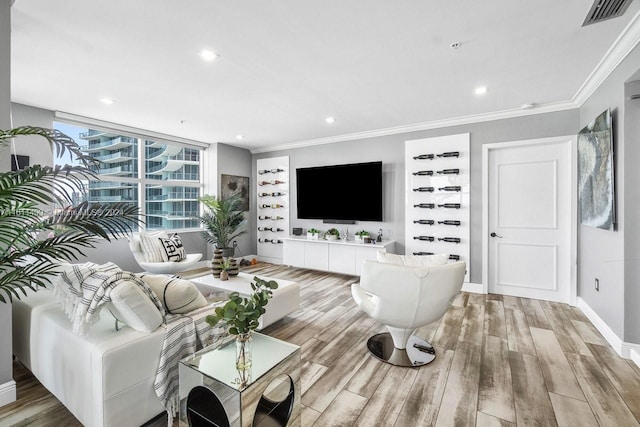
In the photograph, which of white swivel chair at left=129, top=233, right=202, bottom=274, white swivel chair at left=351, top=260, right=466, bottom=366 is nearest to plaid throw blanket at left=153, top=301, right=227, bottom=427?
white swivel chair at left=351, top=260, right=466, bottom=366

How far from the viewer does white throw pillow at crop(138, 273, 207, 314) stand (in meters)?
1.84

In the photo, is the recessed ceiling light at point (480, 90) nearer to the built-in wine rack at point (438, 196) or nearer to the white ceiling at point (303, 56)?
the white ceiling at point (303, 56)

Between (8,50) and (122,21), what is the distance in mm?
690

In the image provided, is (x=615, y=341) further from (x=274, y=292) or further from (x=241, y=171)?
(x=241, y=171)

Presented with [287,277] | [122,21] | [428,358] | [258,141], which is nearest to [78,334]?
[122,21]

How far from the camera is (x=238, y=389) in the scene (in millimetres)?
1247

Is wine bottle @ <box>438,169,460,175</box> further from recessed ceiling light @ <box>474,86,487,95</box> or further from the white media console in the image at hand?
the white media console

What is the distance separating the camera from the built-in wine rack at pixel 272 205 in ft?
20.1

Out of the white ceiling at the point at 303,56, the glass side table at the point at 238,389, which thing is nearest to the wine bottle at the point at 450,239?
the white ceiling at the point at 303,56

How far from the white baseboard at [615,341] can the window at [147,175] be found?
5811 mm

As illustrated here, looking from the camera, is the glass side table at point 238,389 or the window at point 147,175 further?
the window at point 147,175

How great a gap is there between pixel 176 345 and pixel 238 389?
26.6 inches

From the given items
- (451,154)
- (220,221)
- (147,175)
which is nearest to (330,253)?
(220,221)

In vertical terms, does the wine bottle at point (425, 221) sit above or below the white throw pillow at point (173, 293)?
above
